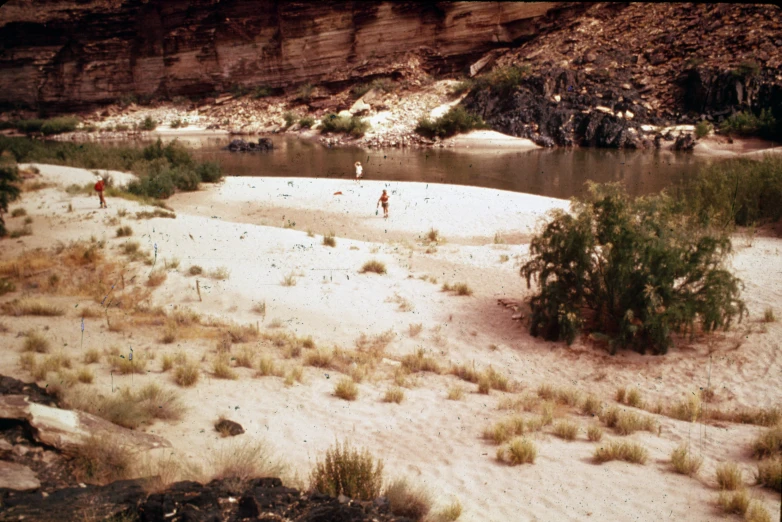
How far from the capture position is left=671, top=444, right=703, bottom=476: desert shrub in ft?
18.4

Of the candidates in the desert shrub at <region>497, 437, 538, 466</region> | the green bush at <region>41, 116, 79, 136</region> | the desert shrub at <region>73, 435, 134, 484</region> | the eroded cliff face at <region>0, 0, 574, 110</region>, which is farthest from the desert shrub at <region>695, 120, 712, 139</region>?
the green bush at <region>41, 116, 79, 136</region>

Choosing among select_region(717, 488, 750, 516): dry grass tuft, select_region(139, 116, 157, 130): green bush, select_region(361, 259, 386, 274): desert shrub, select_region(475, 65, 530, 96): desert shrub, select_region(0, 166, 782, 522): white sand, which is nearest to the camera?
select_region(717, 488, 750, 516): dry grass tuft

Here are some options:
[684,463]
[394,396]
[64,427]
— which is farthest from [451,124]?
[64,427]

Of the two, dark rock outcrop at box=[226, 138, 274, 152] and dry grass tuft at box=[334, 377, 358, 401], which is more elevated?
dark rock outcrop at box=[226, 138, 274, 152]

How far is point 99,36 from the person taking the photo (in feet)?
229

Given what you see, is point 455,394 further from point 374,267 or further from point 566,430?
point 374,267

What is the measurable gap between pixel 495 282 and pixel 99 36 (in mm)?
72006

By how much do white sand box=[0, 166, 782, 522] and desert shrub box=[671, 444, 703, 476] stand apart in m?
0.13

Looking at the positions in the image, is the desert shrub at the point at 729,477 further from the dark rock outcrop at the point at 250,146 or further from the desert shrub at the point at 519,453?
the dark rock outcrop at the point at 250,146

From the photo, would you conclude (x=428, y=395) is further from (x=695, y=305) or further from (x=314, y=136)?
(x=314, y=136)

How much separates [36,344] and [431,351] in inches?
220

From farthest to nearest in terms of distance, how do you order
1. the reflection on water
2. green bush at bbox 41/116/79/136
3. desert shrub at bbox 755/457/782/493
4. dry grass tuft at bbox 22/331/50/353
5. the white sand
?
1. green bush at bbox 41/116/79/136
2. the reflection on water
3. dry grass tuft at bbox 22/331/50/353
4. the white sand
5. desert shrub at bbox 755/457/782/493

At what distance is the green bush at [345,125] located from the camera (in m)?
46.0

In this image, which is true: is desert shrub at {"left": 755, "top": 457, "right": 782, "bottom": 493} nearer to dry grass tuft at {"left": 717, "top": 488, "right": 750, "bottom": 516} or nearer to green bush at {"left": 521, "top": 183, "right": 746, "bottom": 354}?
dry grass tuft at {"left": 717, "top": 488, "right": 750, "bottom": 516}
